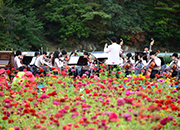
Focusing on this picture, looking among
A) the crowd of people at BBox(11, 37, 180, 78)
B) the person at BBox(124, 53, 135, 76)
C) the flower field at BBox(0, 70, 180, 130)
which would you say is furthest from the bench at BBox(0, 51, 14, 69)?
the flower field at BBox(0, 70, 180, 130)

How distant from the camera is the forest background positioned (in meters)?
26.3

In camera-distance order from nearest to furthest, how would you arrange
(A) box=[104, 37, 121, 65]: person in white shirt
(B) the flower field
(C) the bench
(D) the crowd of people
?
(B) the flower field
(D) the crowd of people
(A) box=[104, 37, 121, 65]: person in white shirt
(C) the bench

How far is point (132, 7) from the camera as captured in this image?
31.1 m

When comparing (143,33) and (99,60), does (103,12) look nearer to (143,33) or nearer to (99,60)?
(143,33)

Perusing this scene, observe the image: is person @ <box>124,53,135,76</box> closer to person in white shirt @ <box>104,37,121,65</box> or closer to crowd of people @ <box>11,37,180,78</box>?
A: crowd of people @ <box>11,37,180,78</box>

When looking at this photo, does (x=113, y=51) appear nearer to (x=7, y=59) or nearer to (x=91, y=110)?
(x=7, y=59)

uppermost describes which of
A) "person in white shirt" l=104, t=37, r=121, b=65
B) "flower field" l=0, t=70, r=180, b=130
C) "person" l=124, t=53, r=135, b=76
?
"person in white shirt" l=104, t=37, r=121, b=65

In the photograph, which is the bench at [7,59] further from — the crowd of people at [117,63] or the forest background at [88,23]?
the forest background at [88,23]

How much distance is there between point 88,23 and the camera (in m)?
29.0

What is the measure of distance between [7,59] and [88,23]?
68.1ft

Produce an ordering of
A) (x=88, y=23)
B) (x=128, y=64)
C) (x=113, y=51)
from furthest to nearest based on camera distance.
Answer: (x=88, y=23) < (x=128, y=64) < (x=113, y=51)

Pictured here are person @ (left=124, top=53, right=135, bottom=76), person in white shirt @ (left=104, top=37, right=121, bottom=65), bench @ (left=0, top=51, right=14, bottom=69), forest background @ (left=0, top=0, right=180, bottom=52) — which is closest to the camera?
person in white shirt @ (left=104, top=37, right=121, bottom=65)

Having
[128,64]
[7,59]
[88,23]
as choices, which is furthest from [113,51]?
[88,23]

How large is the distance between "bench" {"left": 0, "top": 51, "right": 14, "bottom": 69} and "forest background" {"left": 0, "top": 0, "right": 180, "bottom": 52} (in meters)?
15.9
